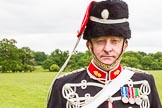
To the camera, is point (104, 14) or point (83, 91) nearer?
point (104, 14)

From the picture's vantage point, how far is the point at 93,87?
3.68m

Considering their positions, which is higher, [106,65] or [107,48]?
[107,48]

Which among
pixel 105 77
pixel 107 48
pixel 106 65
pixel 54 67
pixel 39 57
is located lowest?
pixel 54 67

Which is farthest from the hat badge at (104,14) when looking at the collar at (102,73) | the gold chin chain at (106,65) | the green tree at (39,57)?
the green tree at (39,57)

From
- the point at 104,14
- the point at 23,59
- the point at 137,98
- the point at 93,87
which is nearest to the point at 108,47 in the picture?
the point at 104,14

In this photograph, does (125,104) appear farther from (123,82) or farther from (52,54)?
(52,54)

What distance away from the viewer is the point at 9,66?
60.3 meters

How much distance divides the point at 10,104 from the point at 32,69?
4538 centimetres

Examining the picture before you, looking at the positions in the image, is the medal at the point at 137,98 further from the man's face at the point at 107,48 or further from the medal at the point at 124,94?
the man's face at the point at 107,48

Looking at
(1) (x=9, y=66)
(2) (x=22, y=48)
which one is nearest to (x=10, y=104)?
(1) (x=9, y=66)

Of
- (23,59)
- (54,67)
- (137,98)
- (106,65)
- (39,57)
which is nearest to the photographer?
(106,65)

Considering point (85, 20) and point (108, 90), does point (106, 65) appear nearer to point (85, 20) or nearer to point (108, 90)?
point (108, 90)

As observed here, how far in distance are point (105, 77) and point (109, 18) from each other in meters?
0.45

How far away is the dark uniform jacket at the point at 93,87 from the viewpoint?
363 cm
